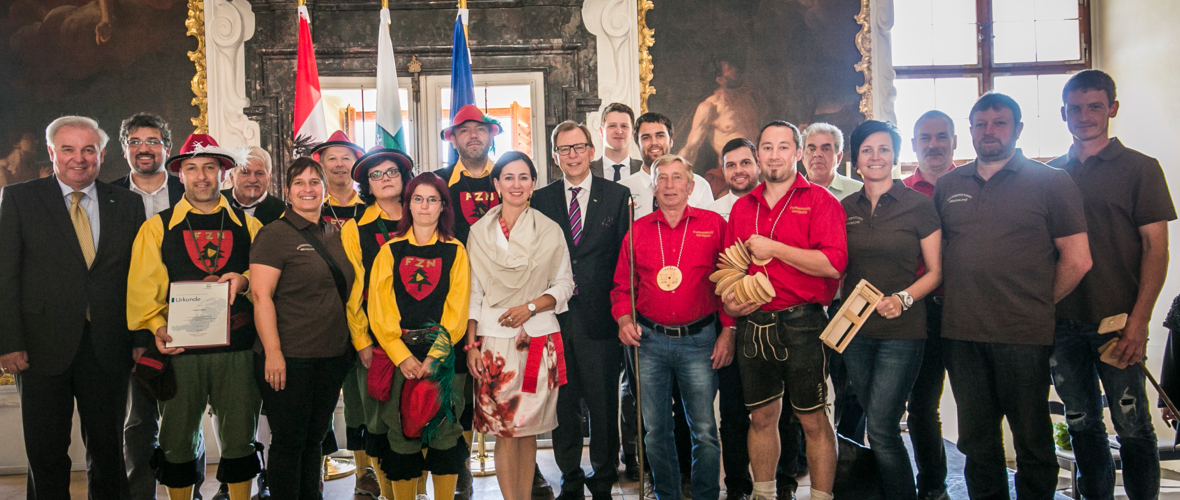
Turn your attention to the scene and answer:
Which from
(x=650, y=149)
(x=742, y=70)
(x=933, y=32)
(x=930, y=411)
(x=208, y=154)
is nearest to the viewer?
(x=208, y=154)

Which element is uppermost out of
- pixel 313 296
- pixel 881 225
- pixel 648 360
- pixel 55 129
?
pixel 55 129

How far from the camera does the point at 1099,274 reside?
2730mm

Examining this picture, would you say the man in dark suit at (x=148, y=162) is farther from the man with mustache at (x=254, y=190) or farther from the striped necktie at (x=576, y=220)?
the striped necktie at (x=576, y=220)

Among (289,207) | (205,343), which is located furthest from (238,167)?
(205,343)

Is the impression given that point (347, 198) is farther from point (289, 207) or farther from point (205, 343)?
point (205, 343)

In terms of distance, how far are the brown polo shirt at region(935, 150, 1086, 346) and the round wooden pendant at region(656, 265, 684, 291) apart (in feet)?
3.52

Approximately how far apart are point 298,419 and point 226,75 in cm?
352

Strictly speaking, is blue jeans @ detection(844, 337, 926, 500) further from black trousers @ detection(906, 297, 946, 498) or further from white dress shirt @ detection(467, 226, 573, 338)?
white dress shirt @ detection(467, 226, 573, 338)

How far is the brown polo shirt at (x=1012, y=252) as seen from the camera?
2.49 metres

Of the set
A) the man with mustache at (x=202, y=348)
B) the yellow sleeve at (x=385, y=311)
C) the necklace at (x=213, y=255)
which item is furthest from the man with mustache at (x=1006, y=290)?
the necklace at (x=213, y=255)

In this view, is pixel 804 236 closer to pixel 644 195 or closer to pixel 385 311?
pixel 644 195

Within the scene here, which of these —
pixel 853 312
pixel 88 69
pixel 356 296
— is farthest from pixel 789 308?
pixel 88 69

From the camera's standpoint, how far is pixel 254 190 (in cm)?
339

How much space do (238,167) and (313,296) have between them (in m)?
1.08
